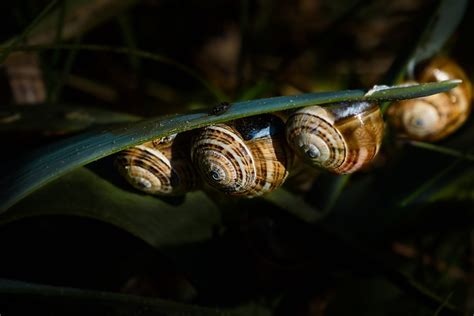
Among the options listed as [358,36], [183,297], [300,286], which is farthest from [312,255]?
[358,36]

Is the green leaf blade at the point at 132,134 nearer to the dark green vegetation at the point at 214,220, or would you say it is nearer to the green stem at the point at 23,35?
the dark green vegetation at the point at 214,220

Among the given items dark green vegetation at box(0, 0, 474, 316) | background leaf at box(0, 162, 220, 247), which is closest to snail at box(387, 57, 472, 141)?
dark green vegetation at box(0, 0, 474, 316)

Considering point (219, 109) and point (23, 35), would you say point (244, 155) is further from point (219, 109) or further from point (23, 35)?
point (23, 35)

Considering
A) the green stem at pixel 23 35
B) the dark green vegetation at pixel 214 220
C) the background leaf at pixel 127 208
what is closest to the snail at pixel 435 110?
the dark green vegetation at pixel 214 220

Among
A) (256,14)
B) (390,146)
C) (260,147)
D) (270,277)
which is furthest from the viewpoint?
(256,14)

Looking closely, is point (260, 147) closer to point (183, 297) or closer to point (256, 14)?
point (183, 297)

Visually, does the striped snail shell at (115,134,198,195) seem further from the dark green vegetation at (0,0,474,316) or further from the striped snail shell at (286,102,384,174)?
the striped snail shell at (286,102,384,174)
